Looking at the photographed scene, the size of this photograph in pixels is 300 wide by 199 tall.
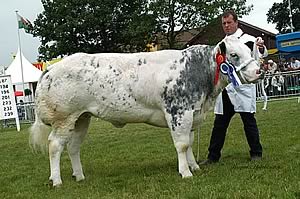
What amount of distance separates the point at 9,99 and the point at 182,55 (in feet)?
55.3

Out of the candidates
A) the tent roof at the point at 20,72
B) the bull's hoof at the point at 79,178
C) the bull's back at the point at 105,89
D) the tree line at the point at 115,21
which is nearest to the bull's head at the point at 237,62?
the bull's back at the point at 105,89

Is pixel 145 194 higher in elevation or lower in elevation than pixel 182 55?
lower

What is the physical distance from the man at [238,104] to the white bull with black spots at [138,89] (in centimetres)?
67

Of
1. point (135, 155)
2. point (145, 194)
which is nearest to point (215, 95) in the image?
point (145, 194)

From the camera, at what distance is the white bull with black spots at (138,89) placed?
7270mm

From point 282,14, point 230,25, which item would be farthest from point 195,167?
point 282,14

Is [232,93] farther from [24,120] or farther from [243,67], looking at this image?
[24,120]

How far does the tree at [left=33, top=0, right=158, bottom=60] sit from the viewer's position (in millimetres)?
52031

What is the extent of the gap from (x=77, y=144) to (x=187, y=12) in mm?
44434

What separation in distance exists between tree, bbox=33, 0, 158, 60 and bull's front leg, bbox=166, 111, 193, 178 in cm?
4387

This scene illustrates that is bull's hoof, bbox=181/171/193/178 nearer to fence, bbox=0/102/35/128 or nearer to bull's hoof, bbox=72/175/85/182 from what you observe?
bull's hoof, bbox=72/175/85/182

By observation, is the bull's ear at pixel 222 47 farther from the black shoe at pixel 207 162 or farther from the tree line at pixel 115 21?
the tree line at pixel 115 21

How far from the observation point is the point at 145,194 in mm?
6230

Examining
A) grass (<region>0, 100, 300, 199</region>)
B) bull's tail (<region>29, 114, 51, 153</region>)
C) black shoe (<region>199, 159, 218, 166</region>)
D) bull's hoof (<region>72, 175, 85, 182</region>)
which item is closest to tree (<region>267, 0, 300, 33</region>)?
grass (<region>0, 100, 300, 199</region>)
